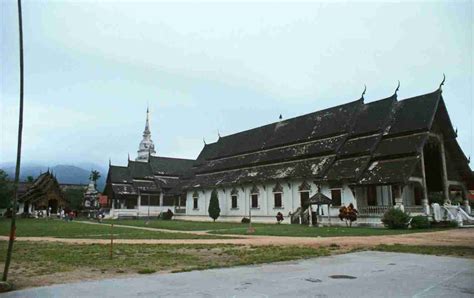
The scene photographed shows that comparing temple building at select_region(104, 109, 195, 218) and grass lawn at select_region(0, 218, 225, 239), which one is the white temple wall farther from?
grass lawn at select_region(0, 218, 225, 239)

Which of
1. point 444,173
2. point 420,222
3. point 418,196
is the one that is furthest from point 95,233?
point 444,173

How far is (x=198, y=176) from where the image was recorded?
52312mm

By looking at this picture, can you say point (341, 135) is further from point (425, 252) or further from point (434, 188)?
point (425, 252)

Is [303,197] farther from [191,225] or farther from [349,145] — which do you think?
[191,225]

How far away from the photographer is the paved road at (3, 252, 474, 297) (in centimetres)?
688

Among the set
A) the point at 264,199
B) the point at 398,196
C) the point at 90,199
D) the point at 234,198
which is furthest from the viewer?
the point at 90,199

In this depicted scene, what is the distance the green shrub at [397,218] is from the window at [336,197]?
6227 millimetres

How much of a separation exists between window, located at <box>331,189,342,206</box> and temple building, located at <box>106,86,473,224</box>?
79 millimetres

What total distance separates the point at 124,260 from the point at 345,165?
80.6 ft

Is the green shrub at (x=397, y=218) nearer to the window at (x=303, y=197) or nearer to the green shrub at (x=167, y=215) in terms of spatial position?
the window at (x=303, y=197)

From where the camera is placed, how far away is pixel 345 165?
3281 cm

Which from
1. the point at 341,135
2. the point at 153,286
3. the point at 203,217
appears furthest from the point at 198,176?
the point at 153,286

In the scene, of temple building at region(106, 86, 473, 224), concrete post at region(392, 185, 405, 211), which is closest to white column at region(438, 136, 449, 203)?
temple building at region(106, 86, 473, 224)

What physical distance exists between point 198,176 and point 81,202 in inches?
→ 1199
